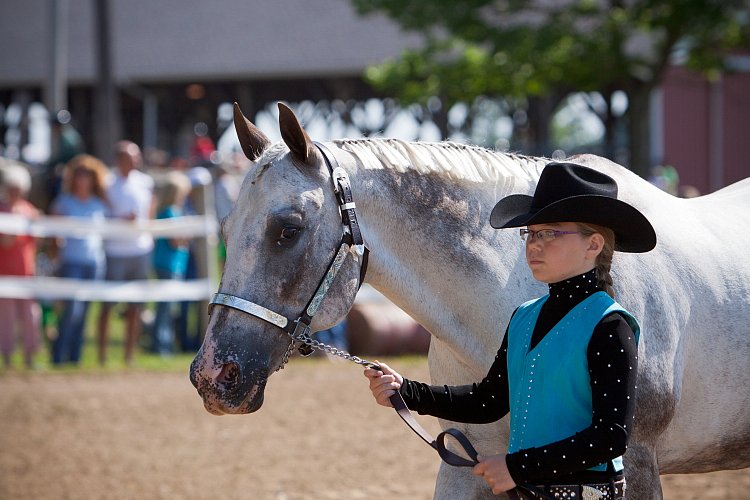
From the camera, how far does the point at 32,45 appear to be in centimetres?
2753

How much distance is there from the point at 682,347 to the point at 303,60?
22681 mm

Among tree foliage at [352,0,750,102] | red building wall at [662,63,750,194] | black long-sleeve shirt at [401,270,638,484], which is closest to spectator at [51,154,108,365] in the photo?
black long-sleeve shirt at [401,270,638,484]

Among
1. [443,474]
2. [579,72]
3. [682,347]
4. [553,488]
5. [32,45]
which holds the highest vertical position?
[32,45]

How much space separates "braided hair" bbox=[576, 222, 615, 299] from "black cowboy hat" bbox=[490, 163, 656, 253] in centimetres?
3

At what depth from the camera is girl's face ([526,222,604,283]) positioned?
2.25 metres

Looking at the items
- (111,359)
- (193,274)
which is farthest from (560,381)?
(193,274)

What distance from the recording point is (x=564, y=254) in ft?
7.38

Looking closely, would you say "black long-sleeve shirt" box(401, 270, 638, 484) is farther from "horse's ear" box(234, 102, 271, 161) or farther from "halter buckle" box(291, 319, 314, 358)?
"horse's ear" box(234, 102, 271, 161)

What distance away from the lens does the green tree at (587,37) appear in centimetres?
1609

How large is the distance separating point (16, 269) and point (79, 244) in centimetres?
67

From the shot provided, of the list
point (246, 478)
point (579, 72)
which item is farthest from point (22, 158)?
point (246, 478)

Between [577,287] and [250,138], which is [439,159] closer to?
[250,138]

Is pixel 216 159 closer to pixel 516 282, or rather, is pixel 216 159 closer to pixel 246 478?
pixel 246 478

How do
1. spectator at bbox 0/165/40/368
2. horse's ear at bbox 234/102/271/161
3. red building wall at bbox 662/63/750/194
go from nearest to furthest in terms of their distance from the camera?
horse's ear at bbox 234/102/271/161, spectator at bbox 0/165/40/368, red building wall at bbox 662/63/750/194
